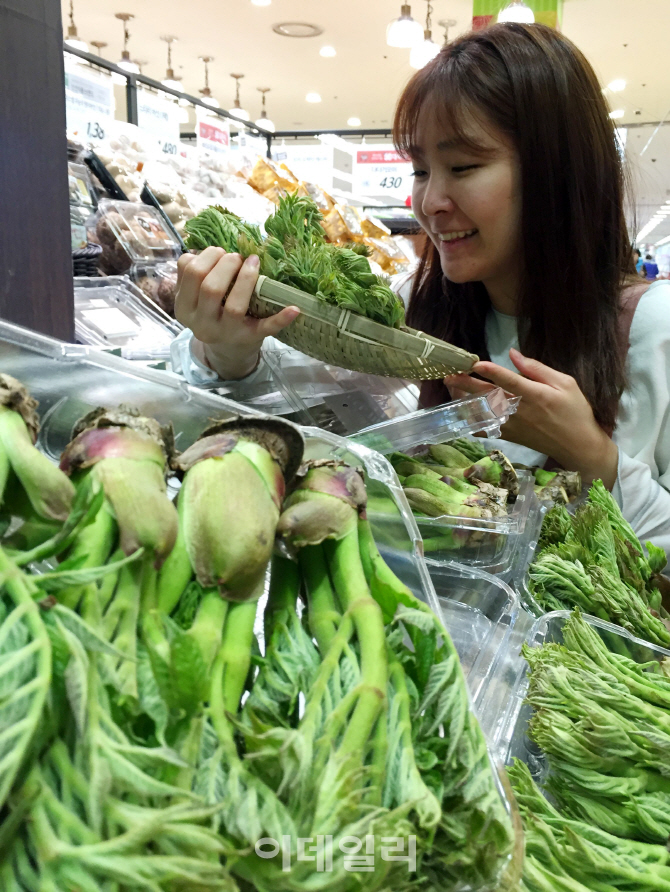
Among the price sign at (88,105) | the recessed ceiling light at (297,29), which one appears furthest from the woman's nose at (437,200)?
the recessed ceiling light at (297,29)

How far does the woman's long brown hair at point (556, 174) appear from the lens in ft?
4.26

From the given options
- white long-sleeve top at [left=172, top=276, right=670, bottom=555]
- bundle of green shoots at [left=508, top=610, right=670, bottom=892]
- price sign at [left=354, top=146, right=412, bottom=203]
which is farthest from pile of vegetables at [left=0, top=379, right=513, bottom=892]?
price sign at [left=354, top=146, right=412, bottom=203]

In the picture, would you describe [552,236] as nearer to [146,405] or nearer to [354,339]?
[354,339]

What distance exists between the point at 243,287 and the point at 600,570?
64 centimetres

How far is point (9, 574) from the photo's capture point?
0.34 metres

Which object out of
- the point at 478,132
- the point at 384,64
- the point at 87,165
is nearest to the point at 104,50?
the point at 384,64

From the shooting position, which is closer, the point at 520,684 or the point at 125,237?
the point at 520,684

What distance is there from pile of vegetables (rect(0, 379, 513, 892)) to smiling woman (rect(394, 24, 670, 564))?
0.76 m

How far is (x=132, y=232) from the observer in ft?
7.89

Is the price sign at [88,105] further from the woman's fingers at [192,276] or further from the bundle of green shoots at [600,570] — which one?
the bundle of green shoots at [600,570]

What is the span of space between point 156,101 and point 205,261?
2804 mm

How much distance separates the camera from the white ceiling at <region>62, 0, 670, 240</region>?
282 inches

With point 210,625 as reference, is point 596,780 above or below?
below

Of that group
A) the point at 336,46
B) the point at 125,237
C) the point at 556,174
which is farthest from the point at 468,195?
the point at 336,46
